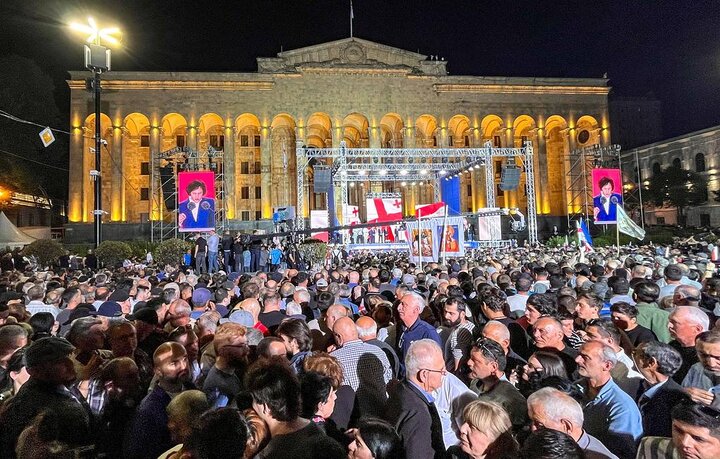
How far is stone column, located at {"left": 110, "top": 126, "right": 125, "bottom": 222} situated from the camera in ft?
126

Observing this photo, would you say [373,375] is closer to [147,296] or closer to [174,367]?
[174,367]

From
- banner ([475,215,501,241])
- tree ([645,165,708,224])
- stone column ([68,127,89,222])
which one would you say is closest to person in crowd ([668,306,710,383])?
banner ([475,215,501,241])

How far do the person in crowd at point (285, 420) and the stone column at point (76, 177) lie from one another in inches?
1628

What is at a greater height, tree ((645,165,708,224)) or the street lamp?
the street lamp

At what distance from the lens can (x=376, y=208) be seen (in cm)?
2881

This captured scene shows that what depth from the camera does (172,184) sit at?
27531 mm

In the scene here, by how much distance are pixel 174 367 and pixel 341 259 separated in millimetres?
18118

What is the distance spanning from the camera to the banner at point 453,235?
15602mm

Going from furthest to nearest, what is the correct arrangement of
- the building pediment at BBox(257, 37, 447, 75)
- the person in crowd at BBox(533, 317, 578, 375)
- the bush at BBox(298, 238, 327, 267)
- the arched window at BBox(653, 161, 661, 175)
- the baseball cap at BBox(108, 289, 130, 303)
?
the arched window at BBox(653, 161, 661, 175)
the building pediment at BBox(257, 37, 447, 75)
the bush at BBox(298, 238, 327, 267)
the baseball cap at BBox(108, 289, 130, 303)
the person in crowd at BBox(533, 317, 578, 375)

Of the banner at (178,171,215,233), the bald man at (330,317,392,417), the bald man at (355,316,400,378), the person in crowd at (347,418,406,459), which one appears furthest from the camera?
the banner at (178,171,215,233)

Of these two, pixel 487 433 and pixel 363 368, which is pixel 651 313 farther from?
pixel 487 433

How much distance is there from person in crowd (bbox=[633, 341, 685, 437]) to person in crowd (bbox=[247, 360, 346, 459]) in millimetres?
2088

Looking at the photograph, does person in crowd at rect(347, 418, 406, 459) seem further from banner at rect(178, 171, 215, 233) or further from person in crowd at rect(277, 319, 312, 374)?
banner at rect(178, 171, 215, 233)

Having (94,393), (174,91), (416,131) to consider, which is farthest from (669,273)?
(174,91)
